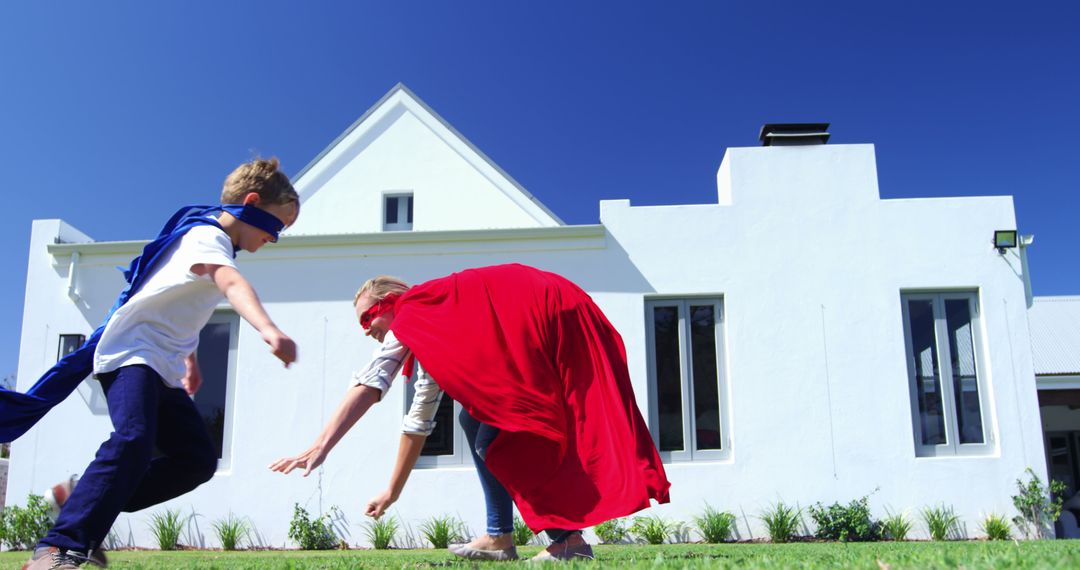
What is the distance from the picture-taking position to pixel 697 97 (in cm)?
1209

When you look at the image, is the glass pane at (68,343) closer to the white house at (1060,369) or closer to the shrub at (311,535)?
the shrub at (311,535)

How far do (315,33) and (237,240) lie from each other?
765cm

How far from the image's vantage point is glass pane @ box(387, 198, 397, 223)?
10539mm

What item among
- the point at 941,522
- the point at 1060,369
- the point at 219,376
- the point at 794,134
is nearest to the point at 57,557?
the point at 219,376

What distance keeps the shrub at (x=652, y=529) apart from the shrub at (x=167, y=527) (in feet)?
15.4

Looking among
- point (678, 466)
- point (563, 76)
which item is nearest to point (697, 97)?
point (563, 76)

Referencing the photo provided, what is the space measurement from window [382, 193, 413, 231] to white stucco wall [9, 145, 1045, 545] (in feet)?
6.77

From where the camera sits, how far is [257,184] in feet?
9.53

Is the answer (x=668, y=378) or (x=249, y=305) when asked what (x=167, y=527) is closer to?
(x=668, y=378)

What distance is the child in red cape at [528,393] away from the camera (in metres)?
2.88

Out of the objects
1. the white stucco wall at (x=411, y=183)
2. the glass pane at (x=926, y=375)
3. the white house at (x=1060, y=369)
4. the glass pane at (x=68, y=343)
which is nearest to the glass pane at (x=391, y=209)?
the white stucco wall at (x=411, y=183)

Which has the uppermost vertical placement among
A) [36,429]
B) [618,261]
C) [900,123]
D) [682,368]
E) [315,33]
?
[315,33]

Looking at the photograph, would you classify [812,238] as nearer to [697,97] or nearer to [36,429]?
[697,97]

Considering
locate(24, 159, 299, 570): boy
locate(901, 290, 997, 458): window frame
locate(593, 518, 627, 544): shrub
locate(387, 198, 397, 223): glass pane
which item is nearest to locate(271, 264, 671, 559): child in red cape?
locate(24, 159, 299, 570): boy
